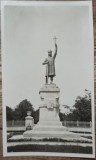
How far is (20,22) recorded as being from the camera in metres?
0.54

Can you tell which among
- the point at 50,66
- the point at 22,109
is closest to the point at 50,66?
the point at 50,66

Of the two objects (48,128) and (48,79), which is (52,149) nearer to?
(48,128)

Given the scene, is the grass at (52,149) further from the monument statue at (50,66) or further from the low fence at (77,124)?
the monument statue at (50,66)

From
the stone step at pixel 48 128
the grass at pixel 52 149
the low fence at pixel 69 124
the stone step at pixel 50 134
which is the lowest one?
the grass at pixel 52 149

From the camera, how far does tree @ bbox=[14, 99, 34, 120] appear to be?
538 millimetres

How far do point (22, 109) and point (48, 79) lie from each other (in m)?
0.09

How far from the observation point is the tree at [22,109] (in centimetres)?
54

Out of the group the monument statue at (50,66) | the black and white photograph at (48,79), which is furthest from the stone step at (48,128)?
the monument statue at (50,66)

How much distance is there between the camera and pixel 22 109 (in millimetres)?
539

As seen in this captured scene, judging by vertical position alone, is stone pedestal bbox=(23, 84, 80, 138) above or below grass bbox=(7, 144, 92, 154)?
above

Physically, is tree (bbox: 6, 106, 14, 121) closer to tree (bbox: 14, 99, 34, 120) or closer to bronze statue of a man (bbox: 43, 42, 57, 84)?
tree (bbox: 14, 99, 34, 120)

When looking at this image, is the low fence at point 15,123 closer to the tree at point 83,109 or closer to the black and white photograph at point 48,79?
the black and white photograph at point 48,79

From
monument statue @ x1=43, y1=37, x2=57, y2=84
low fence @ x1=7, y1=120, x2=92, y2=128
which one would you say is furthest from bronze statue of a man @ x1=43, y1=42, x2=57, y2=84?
low fence @ x1=7, y1=120, x2=92, y2=128

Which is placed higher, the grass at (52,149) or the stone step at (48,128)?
the stone step at (48,128)
